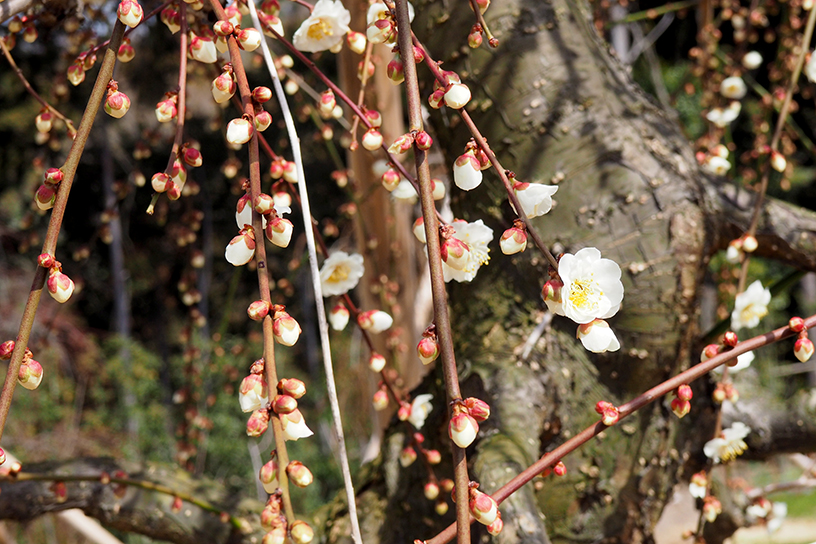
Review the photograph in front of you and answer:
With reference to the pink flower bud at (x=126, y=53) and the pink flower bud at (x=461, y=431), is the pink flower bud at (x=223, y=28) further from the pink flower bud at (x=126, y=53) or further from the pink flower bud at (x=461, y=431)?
the pink flower bud at (x=461, y=431)

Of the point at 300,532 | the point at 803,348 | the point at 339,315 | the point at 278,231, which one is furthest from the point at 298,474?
the point at 803,348

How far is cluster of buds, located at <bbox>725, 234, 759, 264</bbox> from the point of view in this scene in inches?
26.2

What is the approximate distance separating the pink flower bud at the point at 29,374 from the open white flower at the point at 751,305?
635 millimetres

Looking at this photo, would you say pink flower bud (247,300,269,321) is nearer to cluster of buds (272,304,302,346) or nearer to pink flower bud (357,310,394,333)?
cluster of buds (272,304,302,346)

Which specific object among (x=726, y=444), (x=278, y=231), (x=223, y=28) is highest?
(x=223, y=28)

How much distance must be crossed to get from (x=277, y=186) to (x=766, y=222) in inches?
22.7

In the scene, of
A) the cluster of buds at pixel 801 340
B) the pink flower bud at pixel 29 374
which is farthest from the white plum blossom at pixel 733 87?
the pink flower bud at pixel 29 374

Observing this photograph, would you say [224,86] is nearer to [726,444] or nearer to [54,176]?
[54,176]

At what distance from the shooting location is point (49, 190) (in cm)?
35

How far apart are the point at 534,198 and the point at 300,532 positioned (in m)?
0.23

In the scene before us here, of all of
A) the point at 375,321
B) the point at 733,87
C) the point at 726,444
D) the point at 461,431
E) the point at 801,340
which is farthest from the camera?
the point at 733,87

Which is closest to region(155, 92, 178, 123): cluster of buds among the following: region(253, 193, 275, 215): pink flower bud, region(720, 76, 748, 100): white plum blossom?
region(253, 193, 275, 215): pink flower bud

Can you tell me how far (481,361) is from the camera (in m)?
0.68

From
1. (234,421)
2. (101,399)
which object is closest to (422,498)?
(234,421)
